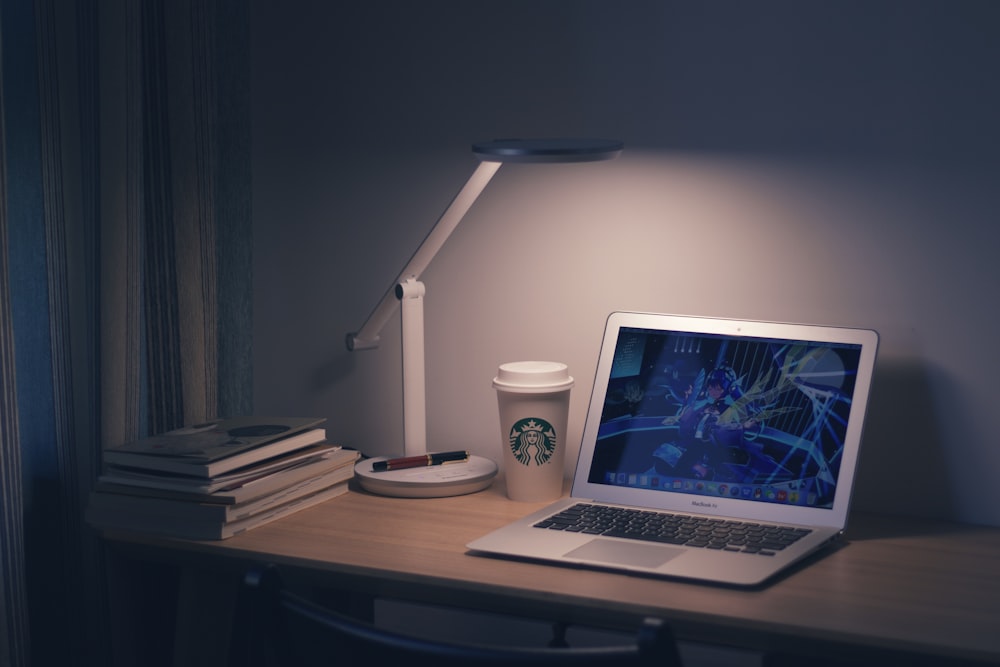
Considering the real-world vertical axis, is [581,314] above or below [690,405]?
above

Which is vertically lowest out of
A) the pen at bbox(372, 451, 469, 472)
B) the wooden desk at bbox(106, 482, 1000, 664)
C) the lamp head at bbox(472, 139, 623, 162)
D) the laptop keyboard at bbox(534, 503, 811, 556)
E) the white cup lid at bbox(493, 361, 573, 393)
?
the wooden desk at bbox(106, 482, 1000, 664)

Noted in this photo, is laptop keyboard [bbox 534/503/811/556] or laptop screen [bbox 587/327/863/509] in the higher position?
laptop screen [bbox 587/327/863/509]

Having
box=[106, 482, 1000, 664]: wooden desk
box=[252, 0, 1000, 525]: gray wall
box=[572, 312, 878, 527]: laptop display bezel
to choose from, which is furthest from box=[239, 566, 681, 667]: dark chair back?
box=[252, 0, 1000, 525]: gray wall

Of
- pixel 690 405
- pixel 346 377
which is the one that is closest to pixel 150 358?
pixel 346 377

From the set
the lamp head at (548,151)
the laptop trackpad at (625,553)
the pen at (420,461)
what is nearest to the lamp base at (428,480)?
the pen at (420,461)

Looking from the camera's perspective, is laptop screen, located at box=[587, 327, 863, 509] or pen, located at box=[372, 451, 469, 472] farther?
pen, located at box=[372, 451, 469, 472]

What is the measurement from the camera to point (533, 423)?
4.81 ft

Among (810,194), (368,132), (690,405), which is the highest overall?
(368,132)

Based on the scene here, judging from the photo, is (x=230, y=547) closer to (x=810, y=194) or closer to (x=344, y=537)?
(x=344, y=537)

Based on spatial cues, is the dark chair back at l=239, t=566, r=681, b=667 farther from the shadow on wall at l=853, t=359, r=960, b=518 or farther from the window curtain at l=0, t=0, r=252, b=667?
the shadow on wall at l=853, t=359, r=960, b=518

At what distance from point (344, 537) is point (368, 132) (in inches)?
26.3

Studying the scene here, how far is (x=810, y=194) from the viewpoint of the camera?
1464mm

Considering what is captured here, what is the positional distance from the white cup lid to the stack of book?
0.27 metres

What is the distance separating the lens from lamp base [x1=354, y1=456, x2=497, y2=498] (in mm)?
1503
